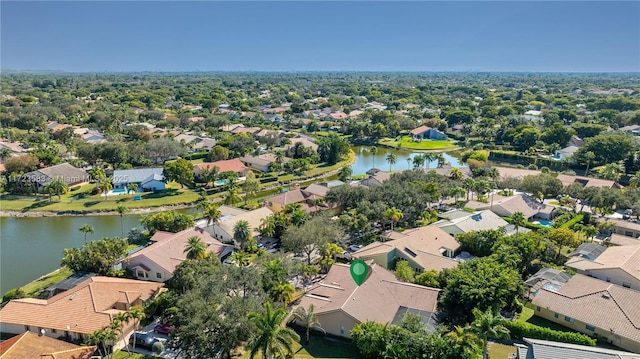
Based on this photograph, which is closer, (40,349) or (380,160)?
(40,349)

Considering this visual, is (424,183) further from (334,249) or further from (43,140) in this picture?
(43,140)

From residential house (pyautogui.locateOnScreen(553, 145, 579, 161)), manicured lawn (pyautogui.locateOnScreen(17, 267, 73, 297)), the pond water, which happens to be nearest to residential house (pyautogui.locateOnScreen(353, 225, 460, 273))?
manicured lawn (pyautogui.locateOnScreen(17, 267, 73, 297))

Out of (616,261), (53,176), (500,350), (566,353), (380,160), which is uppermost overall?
(566,353)

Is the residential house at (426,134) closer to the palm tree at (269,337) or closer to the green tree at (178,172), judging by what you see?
the green tree at (178,172)

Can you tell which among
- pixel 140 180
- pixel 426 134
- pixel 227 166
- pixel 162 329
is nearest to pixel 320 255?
pixel 162 329

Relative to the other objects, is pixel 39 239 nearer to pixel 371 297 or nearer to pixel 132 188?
pixel 132 188

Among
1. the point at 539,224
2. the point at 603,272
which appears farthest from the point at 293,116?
the point at 603,272

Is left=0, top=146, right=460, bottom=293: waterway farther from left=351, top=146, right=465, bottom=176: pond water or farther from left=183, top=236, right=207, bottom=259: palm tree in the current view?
left=351, top=146, right=465, bottom=176: pond water
